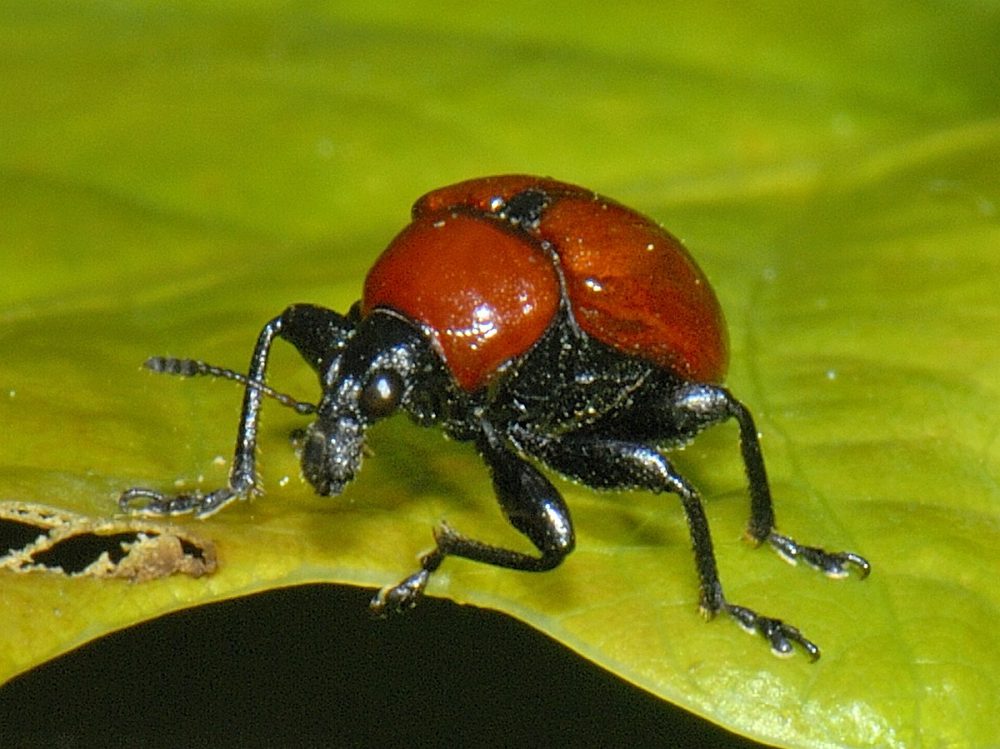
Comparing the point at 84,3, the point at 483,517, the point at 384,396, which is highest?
the point at 84,3

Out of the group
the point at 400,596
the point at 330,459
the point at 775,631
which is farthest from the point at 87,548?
the point at 775,631

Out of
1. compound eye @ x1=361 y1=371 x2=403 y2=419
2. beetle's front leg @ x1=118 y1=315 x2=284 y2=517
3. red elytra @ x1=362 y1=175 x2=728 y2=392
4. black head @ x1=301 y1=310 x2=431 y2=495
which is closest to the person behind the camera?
beetle's front leg @ x1=118 y1=315 x2=284 y2=517

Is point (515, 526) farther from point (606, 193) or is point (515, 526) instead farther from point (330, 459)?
point (606, 193)

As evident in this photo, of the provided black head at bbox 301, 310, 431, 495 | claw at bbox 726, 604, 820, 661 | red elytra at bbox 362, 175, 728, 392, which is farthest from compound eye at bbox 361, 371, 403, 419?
claw at bbox 726, 604, 820, 661

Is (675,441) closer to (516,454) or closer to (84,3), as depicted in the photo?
(516,454)

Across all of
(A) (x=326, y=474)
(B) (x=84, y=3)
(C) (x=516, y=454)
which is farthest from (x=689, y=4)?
(A) (x=326, y=474)

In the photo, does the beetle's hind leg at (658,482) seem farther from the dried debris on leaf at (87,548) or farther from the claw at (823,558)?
the dried debris on leaf at (87,548)

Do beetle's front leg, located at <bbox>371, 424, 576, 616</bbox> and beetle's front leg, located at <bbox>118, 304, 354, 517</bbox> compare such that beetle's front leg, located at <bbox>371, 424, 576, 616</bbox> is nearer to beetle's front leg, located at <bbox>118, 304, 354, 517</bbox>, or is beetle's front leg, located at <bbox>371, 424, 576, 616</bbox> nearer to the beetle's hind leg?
the beetle's hind leg
